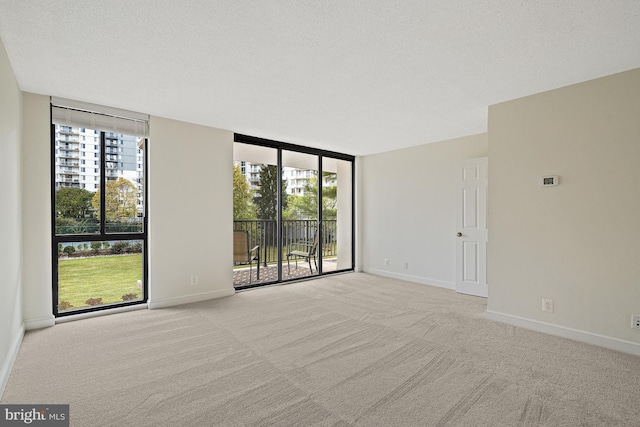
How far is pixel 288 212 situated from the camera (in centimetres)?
576

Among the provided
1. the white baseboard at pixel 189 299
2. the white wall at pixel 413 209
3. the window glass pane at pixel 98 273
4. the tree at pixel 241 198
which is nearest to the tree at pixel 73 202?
the window glass pane at pixel 98 273

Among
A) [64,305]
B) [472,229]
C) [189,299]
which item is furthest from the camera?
[472,229]

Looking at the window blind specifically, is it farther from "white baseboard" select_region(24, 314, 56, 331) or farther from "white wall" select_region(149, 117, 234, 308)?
"white baseboard" select_region(24, 314, 56, 331)

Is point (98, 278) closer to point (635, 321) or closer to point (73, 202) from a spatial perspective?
point (73, 202)

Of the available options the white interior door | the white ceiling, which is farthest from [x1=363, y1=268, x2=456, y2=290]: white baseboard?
the white ceiling

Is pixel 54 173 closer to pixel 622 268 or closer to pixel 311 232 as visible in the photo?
pixel 311 232

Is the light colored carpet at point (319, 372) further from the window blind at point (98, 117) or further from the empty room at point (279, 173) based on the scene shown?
the window blind at point (98, 117)

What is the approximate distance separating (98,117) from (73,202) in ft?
3.34

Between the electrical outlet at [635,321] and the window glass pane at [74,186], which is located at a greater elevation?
the window glass pane at [74,186]

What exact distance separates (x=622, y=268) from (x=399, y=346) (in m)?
2.07

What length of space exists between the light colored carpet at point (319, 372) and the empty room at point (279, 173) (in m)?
0.02

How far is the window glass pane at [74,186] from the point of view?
3449 millimetres

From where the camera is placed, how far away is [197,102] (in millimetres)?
3428

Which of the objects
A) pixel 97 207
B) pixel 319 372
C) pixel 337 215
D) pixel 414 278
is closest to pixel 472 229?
pixel 414 278
